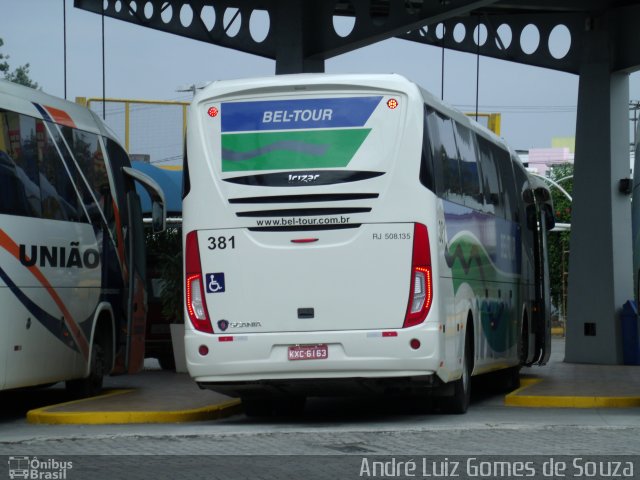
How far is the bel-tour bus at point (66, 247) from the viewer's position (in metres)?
15.3

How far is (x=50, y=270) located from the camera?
16.4m

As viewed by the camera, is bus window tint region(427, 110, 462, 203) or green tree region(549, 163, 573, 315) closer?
bus window tint region(427, 110, 462, 203)

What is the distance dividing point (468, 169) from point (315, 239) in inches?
133

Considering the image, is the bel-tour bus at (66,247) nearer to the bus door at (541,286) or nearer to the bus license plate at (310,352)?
the bus license plate at (310,352)

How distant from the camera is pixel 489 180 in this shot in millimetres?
18609

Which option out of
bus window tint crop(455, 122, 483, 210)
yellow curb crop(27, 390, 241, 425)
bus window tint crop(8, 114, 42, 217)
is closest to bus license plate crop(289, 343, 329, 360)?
yellow curb crop(27, 390, 241, 425)

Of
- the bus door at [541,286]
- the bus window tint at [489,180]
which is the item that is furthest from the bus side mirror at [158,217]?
the bus door at [541,286]

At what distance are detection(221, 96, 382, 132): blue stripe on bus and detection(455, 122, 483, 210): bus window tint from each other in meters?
2.35

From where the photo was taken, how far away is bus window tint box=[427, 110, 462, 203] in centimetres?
1469

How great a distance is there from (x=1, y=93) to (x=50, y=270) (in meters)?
2.22

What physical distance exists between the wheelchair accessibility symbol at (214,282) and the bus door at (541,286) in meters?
9.71

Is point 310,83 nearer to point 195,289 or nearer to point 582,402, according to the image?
point 195,289

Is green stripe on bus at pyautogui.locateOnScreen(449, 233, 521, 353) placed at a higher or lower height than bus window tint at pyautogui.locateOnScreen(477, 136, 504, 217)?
lower

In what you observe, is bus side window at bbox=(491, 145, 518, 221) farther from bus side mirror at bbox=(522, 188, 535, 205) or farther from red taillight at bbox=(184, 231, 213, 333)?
red taillight at bbox=(184, 231, 213, 333)
